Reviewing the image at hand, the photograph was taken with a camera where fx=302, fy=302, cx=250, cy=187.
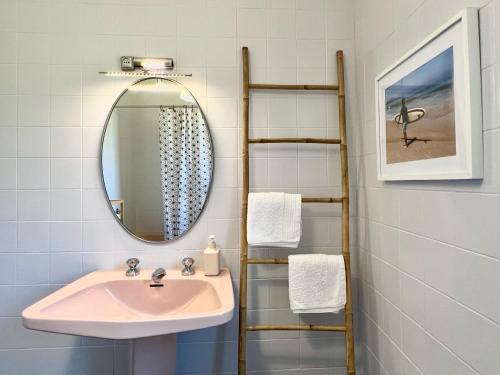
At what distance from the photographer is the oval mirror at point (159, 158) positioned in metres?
1.35

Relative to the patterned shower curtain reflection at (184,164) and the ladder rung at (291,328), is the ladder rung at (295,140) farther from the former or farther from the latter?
the ladder rung at (291,328)

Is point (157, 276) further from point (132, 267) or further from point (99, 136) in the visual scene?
point (99, 136)

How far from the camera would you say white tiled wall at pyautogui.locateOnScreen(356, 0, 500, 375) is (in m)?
0.68

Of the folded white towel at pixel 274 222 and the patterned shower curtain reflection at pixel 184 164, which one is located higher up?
the patterned shower curtain reflection at pixel 184 164

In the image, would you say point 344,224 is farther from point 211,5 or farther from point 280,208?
point 211,5

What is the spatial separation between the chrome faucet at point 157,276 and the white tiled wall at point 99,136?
130 millimetres

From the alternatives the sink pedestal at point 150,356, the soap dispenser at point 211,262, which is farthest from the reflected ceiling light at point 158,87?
the sink pedestal at point 150,356

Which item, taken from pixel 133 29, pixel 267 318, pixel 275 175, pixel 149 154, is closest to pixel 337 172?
pixel 275 175

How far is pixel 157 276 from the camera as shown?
1.20 meters

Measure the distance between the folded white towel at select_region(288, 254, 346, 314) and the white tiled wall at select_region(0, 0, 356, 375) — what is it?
0.56ft

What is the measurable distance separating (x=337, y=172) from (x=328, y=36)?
0.64 metres

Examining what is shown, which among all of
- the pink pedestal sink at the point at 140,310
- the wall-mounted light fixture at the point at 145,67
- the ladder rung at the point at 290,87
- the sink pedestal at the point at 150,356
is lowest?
the sink pedestal at the point at 150,356

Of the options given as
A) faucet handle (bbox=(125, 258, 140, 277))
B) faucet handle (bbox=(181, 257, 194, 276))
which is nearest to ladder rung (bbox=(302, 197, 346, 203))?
faucet handle (bbox=(181, 257, 194, 276))

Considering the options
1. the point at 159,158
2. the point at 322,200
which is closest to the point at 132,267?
the point at 159,158
